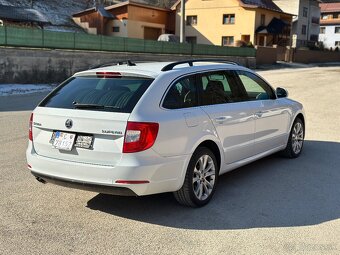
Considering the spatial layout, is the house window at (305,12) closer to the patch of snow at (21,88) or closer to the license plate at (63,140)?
the patch of snow at (21,88)

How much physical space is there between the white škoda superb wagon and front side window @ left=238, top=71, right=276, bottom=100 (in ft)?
1.52

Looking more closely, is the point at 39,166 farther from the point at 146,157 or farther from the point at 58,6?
the point at 58,6

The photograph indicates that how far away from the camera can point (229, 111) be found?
5.55 metres

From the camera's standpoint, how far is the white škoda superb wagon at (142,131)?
4.40 meters

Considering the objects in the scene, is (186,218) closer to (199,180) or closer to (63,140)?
(199,180)

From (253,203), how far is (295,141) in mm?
2545

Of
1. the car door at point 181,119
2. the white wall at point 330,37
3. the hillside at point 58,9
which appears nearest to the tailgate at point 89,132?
the car door at point 181,119

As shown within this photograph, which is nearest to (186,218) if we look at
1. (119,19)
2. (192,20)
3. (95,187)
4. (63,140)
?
(95,187)

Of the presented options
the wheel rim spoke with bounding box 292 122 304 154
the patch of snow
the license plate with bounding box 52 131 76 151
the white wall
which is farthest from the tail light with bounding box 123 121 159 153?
the white wall

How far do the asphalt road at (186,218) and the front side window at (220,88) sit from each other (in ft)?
3.73

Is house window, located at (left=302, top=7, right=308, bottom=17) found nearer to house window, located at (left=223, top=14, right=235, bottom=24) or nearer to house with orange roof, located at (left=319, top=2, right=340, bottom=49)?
house window, located at (left=223, top=14, right=235, bottom=24)

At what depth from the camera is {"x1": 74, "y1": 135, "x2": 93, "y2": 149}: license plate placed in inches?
177

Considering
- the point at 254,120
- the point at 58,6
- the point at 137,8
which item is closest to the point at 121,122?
the point at 254,120

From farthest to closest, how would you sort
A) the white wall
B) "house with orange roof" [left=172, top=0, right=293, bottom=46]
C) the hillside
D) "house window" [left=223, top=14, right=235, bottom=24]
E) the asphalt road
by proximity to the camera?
the white wall → "house window" [left=223, top=14, right=235, bottom=24] → "house with orange roof" [left=172, top=0, right=293, bottom=46] → the hillside → the asphalt road
